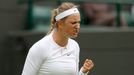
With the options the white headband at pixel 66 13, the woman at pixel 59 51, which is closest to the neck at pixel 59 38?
the woman at pixel 59 51

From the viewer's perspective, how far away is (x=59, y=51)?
19.5 feet

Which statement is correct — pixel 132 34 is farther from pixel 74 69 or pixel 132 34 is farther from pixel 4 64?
pixel 74 69

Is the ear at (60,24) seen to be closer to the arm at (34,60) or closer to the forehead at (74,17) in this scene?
the forehead at (74,17)

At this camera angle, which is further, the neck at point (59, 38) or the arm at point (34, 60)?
the neck at point (59, 38)

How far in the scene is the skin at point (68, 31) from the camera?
5941 mm

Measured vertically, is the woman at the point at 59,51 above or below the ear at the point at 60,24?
below

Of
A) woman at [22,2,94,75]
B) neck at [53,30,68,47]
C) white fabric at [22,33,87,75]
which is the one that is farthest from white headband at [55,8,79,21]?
white fabric at [22,33,87,75]

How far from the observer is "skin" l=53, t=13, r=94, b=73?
5941 millimetres

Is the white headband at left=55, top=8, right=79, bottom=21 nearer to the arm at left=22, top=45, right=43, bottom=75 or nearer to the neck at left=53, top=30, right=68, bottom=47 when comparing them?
the neck at left=53, top=30, right=68, bottom=47

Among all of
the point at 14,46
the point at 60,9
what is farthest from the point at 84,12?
the point at 60,9

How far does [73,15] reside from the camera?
600 cm

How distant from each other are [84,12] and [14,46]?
5.08 feet

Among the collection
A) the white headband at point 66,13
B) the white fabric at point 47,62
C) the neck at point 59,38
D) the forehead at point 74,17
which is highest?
the white headband at point 66,13

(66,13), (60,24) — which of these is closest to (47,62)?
(60,24)
